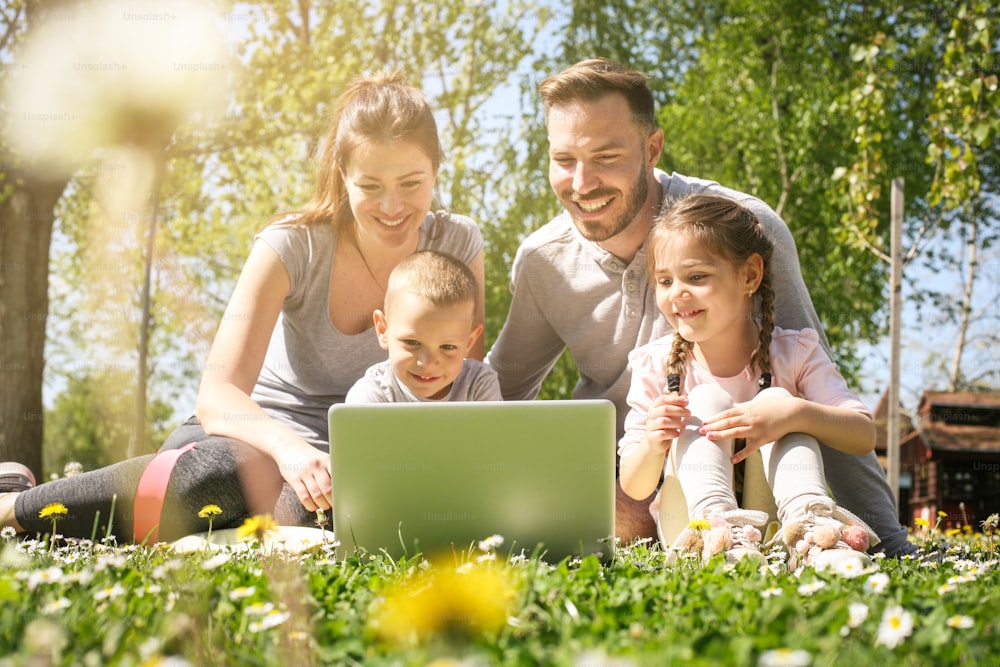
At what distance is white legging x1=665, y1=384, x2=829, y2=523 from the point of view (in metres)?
2.74

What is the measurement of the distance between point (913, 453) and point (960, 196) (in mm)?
10189

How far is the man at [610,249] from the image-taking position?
12.1 feet

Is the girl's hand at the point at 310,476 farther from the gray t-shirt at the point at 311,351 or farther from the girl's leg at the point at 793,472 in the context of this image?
the girl's leg at the point at 793,472

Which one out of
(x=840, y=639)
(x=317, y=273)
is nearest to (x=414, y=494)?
(x=840, y=639)

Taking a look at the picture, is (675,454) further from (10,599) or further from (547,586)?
(10,599)

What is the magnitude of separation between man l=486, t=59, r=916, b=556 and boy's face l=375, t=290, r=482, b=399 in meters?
0.84

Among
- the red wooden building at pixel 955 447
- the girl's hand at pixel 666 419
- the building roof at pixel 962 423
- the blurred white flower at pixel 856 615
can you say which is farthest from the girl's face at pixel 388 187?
the red wooden building at pixel 955 447

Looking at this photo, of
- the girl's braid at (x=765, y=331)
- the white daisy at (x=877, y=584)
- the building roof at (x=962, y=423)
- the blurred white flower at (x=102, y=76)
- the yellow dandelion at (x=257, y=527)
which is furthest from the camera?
the building roof at (x=962, y=423)

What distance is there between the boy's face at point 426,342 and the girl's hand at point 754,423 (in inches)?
36.6

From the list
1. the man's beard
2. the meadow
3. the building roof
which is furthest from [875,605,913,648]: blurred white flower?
the building roof

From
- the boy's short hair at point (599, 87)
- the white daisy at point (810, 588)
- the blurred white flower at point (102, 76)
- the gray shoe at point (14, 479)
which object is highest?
the blurred white flower at point (102, 76)

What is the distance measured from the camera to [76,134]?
10.1 meters

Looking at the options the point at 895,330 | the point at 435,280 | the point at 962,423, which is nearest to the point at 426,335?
the point at 435,280

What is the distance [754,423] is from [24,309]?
9.12 m
